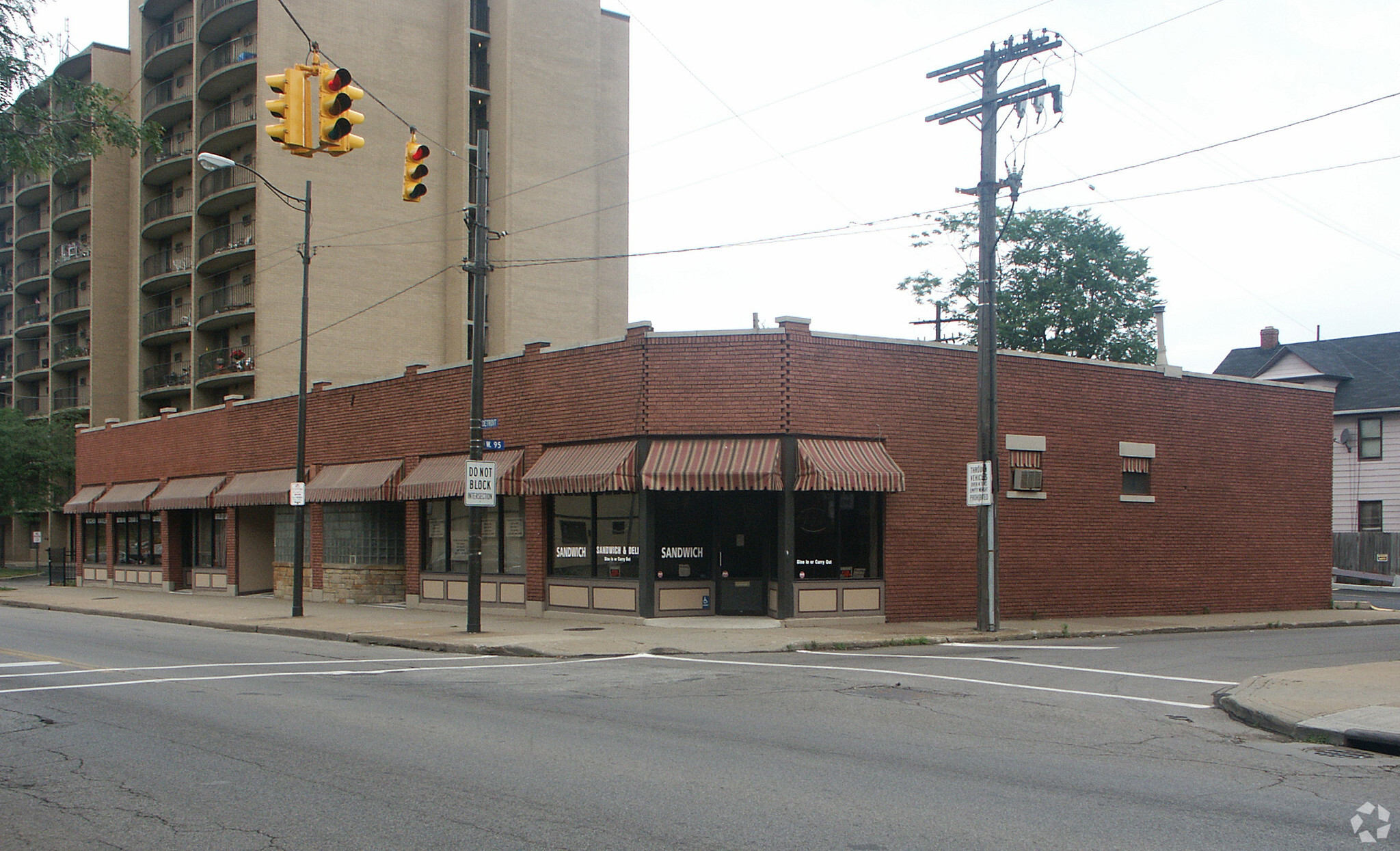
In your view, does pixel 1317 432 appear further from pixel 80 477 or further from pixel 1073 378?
pixel 80 477

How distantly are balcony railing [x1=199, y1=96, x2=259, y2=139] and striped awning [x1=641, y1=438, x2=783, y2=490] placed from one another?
34430mm

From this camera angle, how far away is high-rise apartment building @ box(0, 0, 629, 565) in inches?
1743

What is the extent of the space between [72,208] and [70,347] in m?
7.71

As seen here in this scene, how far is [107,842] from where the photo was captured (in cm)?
633

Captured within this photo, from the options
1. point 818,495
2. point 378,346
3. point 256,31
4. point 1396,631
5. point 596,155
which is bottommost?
point 1396,631

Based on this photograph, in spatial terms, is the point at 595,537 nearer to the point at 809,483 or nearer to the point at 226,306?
the point at 809,483

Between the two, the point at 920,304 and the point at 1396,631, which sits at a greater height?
the point at 920,304

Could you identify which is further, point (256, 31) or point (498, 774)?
point (256, 31)

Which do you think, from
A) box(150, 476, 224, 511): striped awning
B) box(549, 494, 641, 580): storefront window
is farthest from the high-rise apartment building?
box(549, 494, 641, 580): storefront window

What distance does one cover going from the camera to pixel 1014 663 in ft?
50.9

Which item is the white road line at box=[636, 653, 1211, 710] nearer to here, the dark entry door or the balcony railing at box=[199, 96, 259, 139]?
the dark entry door

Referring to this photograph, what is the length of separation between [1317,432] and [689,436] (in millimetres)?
17185

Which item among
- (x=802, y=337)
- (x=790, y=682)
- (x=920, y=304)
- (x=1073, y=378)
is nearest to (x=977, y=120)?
(x=802, y=337)

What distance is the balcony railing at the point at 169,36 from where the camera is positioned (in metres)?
51.2
